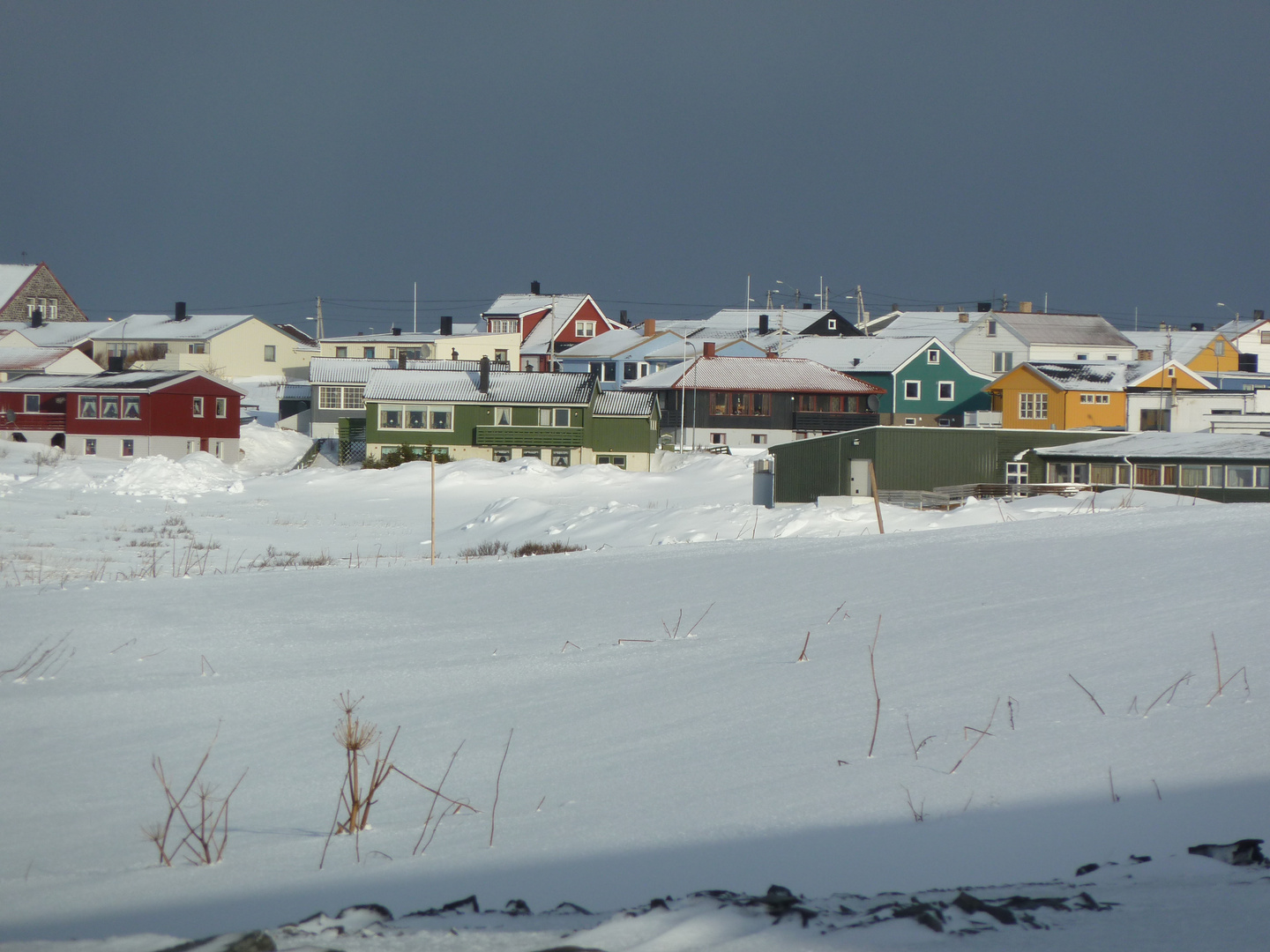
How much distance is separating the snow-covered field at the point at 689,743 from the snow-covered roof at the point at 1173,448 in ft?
76.5

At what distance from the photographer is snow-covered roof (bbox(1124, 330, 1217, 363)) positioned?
84188 millimetres

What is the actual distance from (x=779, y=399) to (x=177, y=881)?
199ft

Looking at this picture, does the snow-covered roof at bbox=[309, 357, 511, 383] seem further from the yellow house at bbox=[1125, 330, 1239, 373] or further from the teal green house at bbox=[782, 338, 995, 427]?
the yellow house at bbox=[1125, 330, 1239, 373]

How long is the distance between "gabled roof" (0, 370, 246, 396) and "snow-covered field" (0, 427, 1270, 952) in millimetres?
→ 45683

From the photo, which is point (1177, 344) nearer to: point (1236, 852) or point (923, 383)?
point (923, 383)

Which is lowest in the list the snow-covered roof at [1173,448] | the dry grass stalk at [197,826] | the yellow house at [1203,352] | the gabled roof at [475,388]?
the dry grass stalk at [197,826]

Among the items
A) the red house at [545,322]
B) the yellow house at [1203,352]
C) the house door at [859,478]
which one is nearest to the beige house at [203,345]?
the red house at [545,322]

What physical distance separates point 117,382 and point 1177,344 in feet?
240

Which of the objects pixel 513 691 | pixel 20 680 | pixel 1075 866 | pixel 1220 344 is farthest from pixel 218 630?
pixel 1220 344

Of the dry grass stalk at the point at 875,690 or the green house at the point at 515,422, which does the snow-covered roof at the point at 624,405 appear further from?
the dry grass stalk at the point at 875,690

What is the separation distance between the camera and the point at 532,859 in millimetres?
5301

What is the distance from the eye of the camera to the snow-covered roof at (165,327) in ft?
276

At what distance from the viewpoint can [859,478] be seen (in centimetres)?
3709

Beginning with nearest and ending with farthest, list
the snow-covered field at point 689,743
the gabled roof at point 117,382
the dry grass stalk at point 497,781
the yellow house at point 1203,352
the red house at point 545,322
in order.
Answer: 1. the snow-covered field at point 689,743
2. the dry grass stalk at point 497,781
3. the gabled roof at point 117,382
4. the yellow house at point 1203,352
5. the red house at point 545,322
